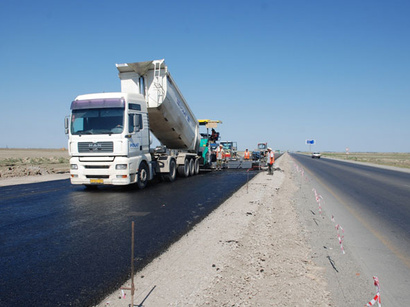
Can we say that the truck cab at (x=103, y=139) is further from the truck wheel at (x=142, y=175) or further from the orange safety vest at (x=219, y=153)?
the orange safety vest at (x=219, y=153)

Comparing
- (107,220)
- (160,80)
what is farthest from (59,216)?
(160,80)

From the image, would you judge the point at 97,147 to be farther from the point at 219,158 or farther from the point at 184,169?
the point at 219,158

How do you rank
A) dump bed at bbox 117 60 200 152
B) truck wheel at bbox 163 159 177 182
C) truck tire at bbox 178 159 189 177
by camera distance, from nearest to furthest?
dump bed at bbox 117 60 200 152, truck wheel at bbox 163 159 177 182, truck tire at bbox 178 159 189 177

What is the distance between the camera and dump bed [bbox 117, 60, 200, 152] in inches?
500

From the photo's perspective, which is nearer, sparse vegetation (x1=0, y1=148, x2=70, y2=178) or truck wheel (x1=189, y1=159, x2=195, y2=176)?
truck wheel (x1=189, y1=159, x2=195, y2=176)

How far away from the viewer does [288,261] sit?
15.0 ft

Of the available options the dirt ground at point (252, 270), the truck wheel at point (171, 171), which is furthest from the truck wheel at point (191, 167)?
the dirt ground at point (252, 270)

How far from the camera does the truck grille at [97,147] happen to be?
10.5 meters

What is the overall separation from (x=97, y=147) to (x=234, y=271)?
774 centimetres

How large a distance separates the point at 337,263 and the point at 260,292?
176 cm

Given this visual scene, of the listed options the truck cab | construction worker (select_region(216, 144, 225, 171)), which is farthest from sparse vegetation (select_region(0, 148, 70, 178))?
construction worker (select_region(216, 144, 225, 171))

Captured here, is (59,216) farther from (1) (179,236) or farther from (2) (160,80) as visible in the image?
(2) (160,80)

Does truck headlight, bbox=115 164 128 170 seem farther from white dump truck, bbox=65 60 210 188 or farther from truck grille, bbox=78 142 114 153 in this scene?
truck grille, bbox=78 142 114 153

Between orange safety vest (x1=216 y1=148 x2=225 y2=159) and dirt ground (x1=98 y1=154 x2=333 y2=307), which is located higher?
orange safety vest (x1=216 y1=148 x2=225 y2=159)
